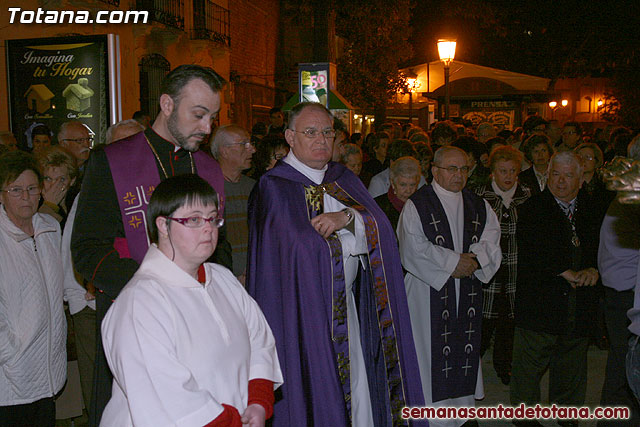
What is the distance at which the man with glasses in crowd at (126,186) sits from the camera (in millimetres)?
2977

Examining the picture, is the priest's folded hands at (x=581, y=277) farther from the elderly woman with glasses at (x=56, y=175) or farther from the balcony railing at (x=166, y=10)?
the balcony railing at (x=166, y=10)

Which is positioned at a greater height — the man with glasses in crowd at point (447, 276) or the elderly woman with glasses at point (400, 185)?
the elderly woman with glasses at point (400, 185)

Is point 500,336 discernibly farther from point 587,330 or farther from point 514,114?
point 514,114

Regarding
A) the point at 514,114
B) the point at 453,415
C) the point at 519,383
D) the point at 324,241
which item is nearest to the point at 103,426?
the point at 324,241

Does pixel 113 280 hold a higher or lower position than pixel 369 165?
lower

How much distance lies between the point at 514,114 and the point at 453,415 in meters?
14.3

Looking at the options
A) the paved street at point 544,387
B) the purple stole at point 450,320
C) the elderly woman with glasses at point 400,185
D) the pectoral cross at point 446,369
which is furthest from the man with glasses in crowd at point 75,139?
the paved street at point 544,387

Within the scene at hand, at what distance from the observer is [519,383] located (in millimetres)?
5461

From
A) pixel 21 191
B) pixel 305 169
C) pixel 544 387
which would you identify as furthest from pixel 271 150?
pixel 544 387

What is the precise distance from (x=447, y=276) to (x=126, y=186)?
281cm

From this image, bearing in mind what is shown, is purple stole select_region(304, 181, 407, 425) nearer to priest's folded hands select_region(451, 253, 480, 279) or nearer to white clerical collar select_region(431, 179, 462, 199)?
priest's folded hands select_region(451, 253, 480, 279)

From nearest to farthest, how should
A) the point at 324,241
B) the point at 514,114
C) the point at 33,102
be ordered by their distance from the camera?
the point at 324,241 → the point at 33,102 → the point at 514,114

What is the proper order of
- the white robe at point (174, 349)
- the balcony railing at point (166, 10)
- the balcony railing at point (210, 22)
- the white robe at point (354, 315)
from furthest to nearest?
the balcony railing at point (210, 22) → the balcony railing at point (166, 10) → the white robe at point (354, 315) → the white robe at point (174, 349)

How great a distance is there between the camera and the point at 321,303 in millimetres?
4074
